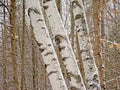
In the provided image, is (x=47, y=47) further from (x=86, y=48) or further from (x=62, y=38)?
(x=86, y=48)

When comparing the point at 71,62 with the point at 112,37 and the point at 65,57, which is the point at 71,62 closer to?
the point at 65,57

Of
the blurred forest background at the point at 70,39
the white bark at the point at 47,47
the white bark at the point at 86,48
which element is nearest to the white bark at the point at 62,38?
the white bark at the point at 47,47

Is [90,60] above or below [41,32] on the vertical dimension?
below

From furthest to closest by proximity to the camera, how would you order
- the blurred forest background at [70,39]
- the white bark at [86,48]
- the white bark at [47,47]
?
the blurred forest background at [70,39], the white bark at [86,48], the white bark at [47,47]

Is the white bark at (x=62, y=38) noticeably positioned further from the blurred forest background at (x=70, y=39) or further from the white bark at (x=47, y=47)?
the blurred forest background at (x=70, y=39)

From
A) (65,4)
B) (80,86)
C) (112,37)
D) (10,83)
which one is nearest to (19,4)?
(65,4)

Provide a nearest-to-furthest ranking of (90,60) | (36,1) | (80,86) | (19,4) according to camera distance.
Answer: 1. (36,1)
2. (80,86)
3. (90,60)
4. (19,4)
